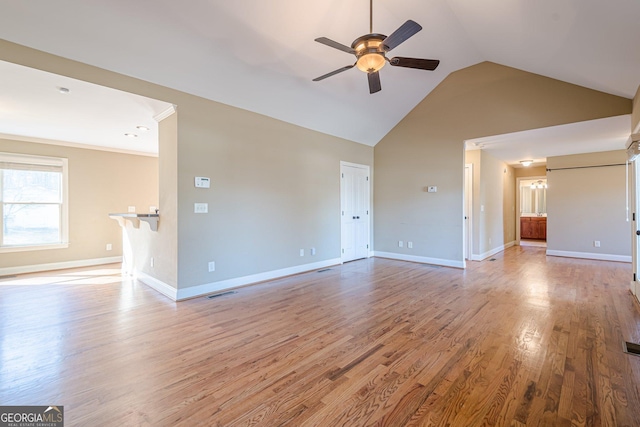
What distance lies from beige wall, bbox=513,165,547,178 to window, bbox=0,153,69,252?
1190 cm

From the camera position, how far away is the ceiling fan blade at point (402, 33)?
2079 mm

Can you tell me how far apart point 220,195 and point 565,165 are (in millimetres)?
7833

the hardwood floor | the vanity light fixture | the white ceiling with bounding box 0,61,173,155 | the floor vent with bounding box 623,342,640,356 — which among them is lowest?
the hardwood floor

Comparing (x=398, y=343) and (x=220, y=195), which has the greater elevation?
(x=220, y=195)

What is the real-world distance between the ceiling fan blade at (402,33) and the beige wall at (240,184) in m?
2.49

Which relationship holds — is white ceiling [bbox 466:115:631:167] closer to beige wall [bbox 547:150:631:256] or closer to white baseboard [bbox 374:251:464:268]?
beige wall [bbox 547:150:631:256]

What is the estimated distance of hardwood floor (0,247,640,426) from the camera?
5.32 ft

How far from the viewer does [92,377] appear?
6.34 feet

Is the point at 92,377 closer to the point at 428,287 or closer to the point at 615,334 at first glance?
the point at 428,287

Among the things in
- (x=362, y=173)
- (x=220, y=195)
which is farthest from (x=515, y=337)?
(x=362, y=173)

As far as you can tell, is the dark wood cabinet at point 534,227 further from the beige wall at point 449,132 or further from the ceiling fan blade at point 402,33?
the ceiling fan blade at point 402,33

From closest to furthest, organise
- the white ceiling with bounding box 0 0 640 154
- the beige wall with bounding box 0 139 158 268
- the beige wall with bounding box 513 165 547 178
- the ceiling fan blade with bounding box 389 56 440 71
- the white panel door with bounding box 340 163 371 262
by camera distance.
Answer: the white ceiling with bounding box 0 0 640 154 < the ceiling fan blade with bounding box 389 56 440 71 < the beige wall with bounding box 0 139 158 268 < the white panel door with bounding box 340 163 371 262 < the beige wall with bounding box 513 165 547 178

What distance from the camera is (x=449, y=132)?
17.9 feet

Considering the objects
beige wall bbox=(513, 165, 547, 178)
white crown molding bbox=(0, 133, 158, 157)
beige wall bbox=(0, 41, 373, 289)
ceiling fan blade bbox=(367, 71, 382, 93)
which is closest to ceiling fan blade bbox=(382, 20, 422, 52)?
ceiling fan blade bbox=(367, 71, 382, 93)
